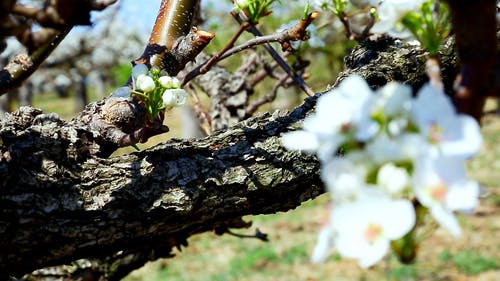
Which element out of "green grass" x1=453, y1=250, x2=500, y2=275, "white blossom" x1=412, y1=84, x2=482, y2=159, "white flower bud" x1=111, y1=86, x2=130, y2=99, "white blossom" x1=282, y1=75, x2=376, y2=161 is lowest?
"green grass" x1=453, y1=250, x2=500, y2=275

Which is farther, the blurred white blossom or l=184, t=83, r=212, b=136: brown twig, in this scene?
l=184, t=83, r=212, b=136: brown twig

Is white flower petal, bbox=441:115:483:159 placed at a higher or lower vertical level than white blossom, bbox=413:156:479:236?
higher

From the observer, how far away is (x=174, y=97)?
118cm

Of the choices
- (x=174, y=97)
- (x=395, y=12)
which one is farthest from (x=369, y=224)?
(x=174, y=97)

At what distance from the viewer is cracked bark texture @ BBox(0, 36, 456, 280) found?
1109mm

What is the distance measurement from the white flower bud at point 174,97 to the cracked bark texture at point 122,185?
13 cm

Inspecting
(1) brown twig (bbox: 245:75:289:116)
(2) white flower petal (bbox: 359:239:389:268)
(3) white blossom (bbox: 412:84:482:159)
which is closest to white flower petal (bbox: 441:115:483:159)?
(3) white blossom (bbox: 412:84:482:159)

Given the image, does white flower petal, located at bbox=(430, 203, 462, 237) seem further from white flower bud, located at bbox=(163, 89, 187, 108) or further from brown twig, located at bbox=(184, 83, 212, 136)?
brown twig, located at bbox=(184, 83, 212, 136)

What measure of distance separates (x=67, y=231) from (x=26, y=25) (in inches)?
20.5

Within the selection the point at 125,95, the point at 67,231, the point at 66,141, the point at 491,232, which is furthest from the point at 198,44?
the point at 491,232

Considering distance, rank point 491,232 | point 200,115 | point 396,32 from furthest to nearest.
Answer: point 491,232, point 200,115, point 396,32

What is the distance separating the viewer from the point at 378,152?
521mm

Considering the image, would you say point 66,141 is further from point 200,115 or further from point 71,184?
point 200,115

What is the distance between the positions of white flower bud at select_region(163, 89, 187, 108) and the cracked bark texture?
0.42ft
